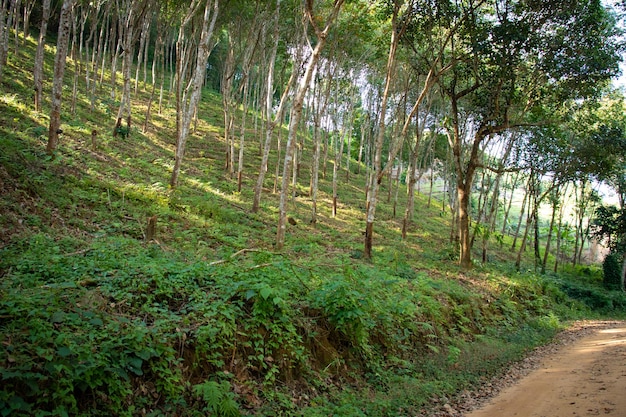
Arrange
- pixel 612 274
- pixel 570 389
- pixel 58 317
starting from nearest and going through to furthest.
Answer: pixel 58 317, pixel 570 389, pixel 612 274

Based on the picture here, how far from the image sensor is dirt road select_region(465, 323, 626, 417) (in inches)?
233

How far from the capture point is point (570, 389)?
695 cm

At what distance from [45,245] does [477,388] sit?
8208 millimetres

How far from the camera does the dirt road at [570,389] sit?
19.4 ft

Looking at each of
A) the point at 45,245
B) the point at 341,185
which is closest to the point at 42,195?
the point at 45,245

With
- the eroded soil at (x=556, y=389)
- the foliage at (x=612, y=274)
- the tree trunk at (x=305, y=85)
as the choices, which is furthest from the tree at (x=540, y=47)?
the foliage at (x=612, y=274)

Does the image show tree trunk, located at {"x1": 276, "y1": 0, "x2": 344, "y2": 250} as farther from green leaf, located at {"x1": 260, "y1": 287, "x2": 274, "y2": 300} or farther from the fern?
the fern

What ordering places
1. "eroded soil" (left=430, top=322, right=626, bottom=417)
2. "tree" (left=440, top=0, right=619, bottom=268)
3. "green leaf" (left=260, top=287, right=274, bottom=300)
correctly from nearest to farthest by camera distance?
"green leaf" (left=260, top=287, right=274, bottom=300) < "eroded soil" (left=430, top=322, right=626, bottom=417) < "tree" (left=440, top=0, right=619, bottom=268)

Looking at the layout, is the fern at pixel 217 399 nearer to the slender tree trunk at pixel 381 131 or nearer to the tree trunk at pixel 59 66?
the slender tree trunk at pixel 381 131

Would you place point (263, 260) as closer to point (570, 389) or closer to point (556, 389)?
point (556, 389)

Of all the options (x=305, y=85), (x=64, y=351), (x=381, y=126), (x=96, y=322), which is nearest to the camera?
(x=64, y=351)

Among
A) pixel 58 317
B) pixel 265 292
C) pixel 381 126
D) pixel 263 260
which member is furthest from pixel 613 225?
pixel 58 317

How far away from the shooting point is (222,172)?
23891 mm

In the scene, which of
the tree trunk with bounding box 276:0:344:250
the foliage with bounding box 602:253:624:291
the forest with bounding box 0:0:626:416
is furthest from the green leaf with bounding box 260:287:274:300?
the foliage with bounding box 602:253:624:291
